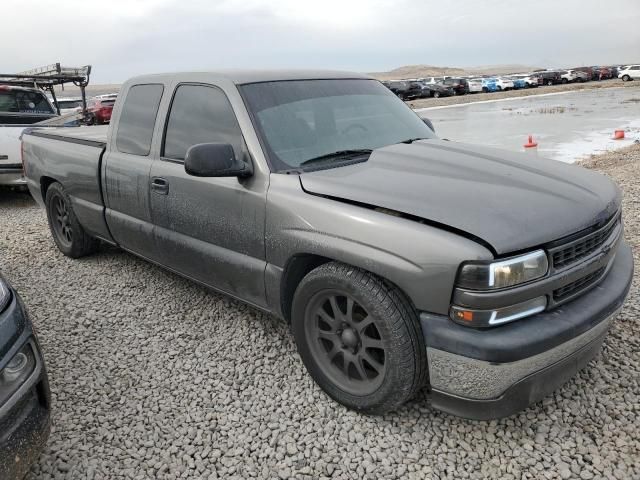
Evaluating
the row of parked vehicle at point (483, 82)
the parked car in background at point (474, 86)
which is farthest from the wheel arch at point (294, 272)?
the parked car in background at point (474, 86)

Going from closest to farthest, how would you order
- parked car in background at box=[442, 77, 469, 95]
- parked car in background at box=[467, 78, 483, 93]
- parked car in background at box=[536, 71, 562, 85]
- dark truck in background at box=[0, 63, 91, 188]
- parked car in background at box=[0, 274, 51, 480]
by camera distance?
parked car in background at box=[0, 274, 51, 480] → dark truck in background at box=[0, 63, 91, 188] → parked car in background at box=[442, 77, 469, 95] → parked car in background at box=[467, 78, 483, 93] → parked car in background at box=[536, 71, 562, 85]

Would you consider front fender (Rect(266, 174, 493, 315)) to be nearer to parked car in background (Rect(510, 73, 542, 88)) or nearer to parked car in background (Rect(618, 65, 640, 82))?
parked car in background (Rect(510, 73, 542, 88))

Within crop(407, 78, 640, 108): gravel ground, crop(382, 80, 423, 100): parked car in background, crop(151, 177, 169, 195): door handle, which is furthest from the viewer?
crop(382, 80, 423, 100): parked car in background

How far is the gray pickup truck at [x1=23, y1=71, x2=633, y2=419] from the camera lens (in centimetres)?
222

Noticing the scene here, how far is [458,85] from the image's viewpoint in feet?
124

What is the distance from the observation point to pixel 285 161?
2.98 metres

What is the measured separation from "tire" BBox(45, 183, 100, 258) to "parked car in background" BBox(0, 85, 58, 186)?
259 centimetres

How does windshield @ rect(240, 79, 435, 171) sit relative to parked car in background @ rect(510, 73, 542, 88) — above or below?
above

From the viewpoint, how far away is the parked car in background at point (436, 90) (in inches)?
1406

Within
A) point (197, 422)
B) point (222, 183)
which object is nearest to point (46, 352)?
point (197, 422)

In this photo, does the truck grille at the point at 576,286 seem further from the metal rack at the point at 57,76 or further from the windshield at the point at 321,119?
the metal rack at the point at 57,76

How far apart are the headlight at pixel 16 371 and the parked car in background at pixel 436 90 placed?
1409 inches

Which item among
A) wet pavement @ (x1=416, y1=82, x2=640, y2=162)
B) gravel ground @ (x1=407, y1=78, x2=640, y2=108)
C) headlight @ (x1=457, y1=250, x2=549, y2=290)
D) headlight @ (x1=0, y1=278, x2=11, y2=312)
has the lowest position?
gravel ground @ (x1=407, y1=78, x2=640, y2=108)

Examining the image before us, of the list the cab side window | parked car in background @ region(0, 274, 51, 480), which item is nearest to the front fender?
the cab side window
